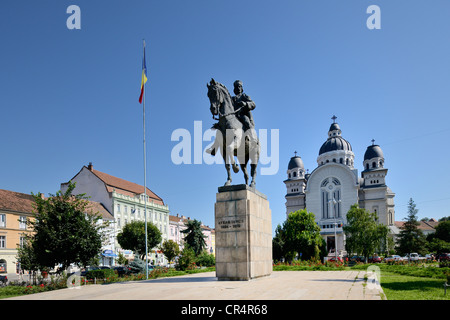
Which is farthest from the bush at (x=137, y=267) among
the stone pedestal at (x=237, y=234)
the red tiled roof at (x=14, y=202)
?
the red tiled roof at (x=14, y=202)

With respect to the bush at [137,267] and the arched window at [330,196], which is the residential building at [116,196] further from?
the arched window at [330,196]

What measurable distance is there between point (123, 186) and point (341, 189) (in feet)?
188

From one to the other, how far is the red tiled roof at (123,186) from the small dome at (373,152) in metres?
61.2

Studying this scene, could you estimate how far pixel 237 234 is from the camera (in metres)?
12.7

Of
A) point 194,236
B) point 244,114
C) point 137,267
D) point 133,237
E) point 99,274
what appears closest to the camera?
point 244,114

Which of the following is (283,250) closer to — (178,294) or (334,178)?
(178,294)

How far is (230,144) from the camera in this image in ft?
44.3

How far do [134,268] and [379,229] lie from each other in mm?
36046

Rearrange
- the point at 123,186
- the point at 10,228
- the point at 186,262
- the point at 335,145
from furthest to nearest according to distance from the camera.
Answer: the point at 335,145, the point at 123,186, the point at 10,228, the point at 186,262

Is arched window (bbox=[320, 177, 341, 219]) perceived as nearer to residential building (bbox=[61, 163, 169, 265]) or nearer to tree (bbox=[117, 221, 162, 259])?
residential building (bbox=[61, 163, 169, 265])

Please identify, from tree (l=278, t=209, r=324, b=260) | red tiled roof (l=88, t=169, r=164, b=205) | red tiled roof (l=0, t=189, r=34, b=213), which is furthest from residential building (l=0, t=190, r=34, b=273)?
tree (l=278, t=209, r=324, b=260)

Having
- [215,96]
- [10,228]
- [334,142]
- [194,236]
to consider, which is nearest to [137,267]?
[215,96]

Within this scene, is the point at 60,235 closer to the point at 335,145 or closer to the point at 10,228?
the point at 10,228
